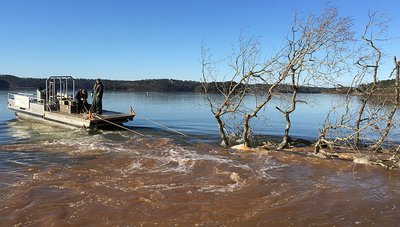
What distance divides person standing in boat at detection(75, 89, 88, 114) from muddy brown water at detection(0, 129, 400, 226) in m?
7.41

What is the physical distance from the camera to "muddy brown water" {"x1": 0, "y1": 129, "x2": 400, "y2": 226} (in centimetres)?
653

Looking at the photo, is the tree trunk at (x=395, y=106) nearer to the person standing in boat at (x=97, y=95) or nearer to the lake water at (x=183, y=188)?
the lake water at (x=183, y=188)

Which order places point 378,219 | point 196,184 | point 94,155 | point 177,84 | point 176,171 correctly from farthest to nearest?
1. point 177,84
2. point 94,155
3. point 176,171
4. point 196,184
5. point 378,219

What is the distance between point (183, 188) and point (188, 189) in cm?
14

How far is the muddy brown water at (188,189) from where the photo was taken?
257 inches

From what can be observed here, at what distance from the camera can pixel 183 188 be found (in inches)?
329

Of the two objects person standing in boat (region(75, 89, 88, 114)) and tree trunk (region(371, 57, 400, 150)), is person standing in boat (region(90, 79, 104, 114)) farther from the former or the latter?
tree trunk (region(371, 57, 400, 150))

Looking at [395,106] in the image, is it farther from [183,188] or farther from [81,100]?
[81,100]

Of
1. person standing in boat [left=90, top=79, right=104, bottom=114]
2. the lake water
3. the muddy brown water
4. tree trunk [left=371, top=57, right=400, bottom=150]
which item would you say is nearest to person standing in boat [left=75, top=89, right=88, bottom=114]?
person standing in boat [left=90, top=79, right=104, bottom=114]

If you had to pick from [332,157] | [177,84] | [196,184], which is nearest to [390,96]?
[332,157]

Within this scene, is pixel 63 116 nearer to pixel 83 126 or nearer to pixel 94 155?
pixel 83 126

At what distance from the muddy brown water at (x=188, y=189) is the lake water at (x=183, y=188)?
0.07 feet

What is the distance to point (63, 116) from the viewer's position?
19172mm

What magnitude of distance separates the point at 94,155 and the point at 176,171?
368 cm
